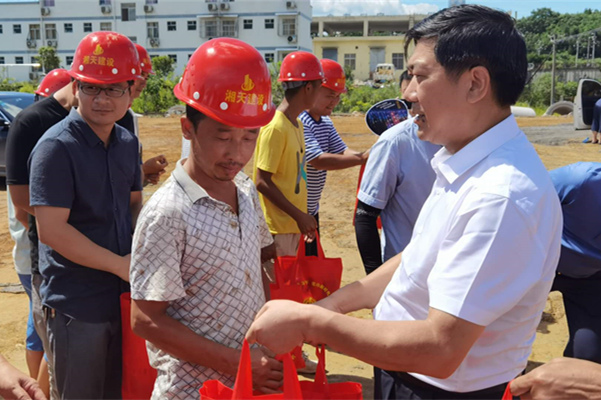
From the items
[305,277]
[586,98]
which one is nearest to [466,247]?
[305,277]

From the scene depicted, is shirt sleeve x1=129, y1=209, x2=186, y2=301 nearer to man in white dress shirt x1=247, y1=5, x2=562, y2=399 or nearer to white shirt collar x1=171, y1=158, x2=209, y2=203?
white shirt collar x1=171, y1=158, x2=209, y2=203

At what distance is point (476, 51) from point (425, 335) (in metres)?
0.77

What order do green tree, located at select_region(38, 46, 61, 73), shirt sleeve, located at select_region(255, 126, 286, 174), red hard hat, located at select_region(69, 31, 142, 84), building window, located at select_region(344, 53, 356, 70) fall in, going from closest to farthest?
red hard hat, located at select_region(69, 31, 142, 84) < shirt sleeve, located at select_region(255, 126, 286, 174) < green tree, located at select_region(38, 46, 61, 73) < building window, located at select_region(344, 53, 356, 70)

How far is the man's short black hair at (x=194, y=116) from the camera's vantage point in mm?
1999

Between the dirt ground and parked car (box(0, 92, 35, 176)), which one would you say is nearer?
the dirt ground

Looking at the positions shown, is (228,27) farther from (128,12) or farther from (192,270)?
(192,270)

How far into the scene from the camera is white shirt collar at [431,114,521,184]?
1.55m

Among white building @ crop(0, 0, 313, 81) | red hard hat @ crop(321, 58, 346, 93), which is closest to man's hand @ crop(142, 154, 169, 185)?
red hard hat @ crop(321, 58, 346, 93)

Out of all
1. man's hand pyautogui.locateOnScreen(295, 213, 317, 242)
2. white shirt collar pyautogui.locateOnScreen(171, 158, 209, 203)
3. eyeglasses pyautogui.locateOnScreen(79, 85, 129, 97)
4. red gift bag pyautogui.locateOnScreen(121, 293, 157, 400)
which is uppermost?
eyeglasses pyautogui.locateOnScreen(79, 85, 129, 97)

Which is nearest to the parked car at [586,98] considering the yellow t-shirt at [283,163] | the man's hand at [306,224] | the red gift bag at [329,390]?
the yellow t-shirt at [283,163]

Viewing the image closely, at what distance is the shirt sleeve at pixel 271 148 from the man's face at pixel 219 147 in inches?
83.2

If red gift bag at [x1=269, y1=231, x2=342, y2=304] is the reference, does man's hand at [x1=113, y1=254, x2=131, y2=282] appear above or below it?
above

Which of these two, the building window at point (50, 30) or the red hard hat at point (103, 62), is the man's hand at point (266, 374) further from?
the building window at point (50, 30)

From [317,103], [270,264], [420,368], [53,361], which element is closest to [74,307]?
[53,361]
